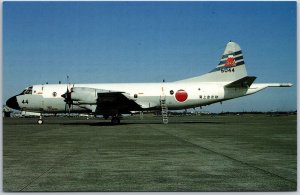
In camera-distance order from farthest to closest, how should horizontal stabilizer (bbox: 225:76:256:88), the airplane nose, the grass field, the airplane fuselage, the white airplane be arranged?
the airplane nose → the airplane fuselage → the white airplane → horizontal stabilizer (bbox: 225:76:256:88) → the grass field

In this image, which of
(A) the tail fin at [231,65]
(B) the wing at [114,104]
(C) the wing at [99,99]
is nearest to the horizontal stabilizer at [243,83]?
(A) the tail fin at [231,65]

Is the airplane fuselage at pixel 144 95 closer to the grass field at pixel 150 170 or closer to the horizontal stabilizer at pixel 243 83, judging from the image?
the horizontal stabilizer at pixel 243 83

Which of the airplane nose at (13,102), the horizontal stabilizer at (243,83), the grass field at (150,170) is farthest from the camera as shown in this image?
the airplane nose at (13,102)

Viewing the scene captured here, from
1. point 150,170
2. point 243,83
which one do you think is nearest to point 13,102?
point 243,83

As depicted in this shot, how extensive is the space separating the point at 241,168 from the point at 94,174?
11.4ft

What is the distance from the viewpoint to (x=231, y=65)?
31.1 m

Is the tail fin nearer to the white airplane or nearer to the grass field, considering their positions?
the white airplane

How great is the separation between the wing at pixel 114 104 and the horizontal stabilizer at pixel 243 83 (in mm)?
8090

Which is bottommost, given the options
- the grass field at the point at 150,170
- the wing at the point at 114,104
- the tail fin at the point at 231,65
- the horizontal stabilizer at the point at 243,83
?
the grass field at the point at 150,170

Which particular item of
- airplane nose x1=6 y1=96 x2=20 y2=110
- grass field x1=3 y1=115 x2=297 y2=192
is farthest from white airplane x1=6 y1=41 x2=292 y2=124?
grass field x1=3 y1=115 x2=297 y2=192

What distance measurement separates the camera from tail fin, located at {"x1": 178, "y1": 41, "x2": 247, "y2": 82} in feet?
102

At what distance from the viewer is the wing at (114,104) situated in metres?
29.8

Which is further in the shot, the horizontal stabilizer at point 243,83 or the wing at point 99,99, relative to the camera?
the wing at point 99,99

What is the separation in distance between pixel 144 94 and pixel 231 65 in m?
7.87
